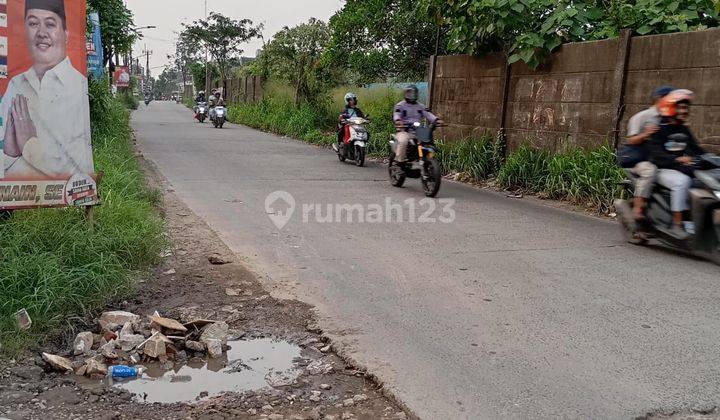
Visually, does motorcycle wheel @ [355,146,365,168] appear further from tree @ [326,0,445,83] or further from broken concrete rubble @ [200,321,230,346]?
broken concrete rubble @ [200,321,230,346]

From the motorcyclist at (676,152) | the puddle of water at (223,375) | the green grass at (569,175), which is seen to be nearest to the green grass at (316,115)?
the green grass at (569,175)

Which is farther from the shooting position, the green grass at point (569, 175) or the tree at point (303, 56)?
the tree at point (303, 56)

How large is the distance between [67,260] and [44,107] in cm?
127

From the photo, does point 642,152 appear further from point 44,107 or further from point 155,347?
point 44,107

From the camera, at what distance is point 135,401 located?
11.6ft

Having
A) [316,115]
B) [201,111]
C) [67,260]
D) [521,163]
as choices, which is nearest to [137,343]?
[67,260]

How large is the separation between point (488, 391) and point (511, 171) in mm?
8206

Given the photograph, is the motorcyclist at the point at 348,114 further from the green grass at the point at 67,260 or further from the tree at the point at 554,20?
the green grass at the point at 67,260

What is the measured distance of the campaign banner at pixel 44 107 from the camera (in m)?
5.28

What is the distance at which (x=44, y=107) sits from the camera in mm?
5504

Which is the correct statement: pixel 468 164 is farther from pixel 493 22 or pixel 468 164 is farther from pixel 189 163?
pixel 189 163

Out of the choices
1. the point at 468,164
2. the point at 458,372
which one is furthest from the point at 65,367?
the point at 468,164

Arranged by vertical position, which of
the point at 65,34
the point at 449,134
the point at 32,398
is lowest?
the point at 32,398

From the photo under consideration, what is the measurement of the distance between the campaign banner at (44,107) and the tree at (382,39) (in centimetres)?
1331
